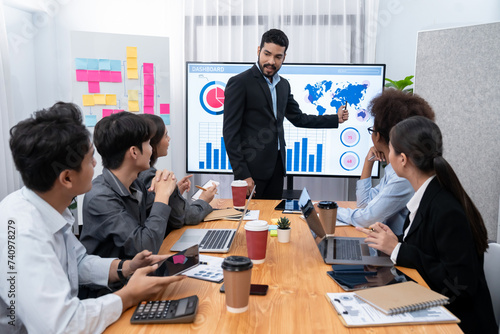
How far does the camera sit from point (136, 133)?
1547mm

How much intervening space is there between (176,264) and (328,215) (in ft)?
2.31

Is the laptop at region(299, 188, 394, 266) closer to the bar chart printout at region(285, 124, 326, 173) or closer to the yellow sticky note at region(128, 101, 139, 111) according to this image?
the bar chart printout at region(285, 124, 326, 173)

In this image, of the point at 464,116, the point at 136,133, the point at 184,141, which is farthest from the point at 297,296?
the point at 184,141

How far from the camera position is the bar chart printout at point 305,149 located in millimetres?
3664

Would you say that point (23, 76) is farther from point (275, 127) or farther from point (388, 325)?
point (388, 325)

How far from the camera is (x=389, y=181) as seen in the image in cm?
175

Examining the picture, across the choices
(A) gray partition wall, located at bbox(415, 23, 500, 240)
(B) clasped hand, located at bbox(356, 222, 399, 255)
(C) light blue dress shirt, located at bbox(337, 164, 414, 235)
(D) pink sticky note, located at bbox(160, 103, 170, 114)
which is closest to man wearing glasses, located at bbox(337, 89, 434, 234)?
(C) light blue dress shirt, located at bbox(337, 164, 414, 235)

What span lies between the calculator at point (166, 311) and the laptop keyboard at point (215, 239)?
17.6 inches

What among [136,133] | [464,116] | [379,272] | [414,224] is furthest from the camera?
[464,116]

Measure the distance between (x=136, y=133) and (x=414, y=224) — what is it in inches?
39.7

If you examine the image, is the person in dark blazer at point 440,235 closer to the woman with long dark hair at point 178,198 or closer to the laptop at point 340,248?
the laptop at point 340,248

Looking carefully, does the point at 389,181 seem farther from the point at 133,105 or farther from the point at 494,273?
the point at 133,105

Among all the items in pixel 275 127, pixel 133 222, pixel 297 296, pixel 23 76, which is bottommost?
pixel 297 296

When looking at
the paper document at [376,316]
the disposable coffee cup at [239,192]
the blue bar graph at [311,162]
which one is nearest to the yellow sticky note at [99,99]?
the blue bar graph at [311,162]
